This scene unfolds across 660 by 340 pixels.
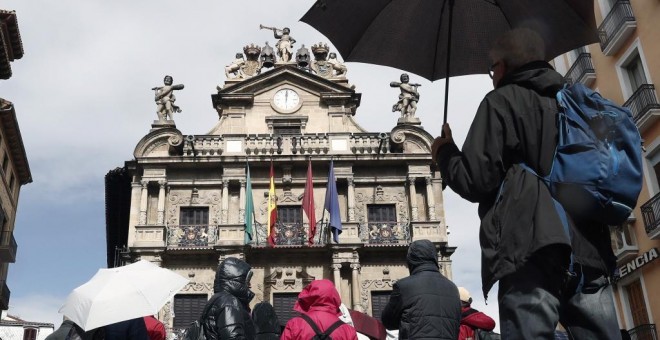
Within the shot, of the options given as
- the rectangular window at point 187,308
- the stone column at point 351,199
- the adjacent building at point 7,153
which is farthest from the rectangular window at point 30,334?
the stone column at point 351,199

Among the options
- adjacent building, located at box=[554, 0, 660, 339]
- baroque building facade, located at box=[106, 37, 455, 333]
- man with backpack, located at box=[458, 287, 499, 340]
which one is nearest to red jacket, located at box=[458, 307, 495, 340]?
man with backpack, located at box=[458, 287, 499, 340]

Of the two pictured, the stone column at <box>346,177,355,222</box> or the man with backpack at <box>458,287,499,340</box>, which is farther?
the stone column at <box>346,177,355,222</box>

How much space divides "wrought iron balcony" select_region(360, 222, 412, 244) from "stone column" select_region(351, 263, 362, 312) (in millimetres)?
1226

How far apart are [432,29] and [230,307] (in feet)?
8.67

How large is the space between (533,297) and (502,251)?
0.22m

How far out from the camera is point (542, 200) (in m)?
2.72

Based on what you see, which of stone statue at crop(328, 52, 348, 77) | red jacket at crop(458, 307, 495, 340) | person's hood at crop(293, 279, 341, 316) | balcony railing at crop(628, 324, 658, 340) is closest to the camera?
person's hood at crop(293, 279, 341, 316)

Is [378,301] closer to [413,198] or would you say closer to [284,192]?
[413,198]

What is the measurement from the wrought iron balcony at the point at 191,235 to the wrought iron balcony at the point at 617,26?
14.6 m

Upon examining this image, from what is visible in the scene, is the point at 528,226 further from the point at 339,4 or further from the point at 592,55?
the point at 592,55

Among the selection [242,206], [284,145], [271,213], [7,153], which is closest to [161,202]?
[242,206]

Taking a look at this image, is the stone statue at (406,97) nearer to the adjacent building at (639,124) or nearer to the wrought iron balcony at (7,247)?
the adjacent building at (639,124)

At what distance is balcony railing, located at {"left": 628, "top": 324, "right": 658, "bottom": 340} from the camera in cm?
1700

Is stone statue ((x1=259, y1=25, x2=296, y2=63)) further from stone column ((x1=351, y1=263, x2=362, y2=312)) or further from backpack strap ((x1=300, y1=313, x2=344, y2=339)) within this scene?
backpack strap ((x1=300, y1=313, x2=344, y2=339))
